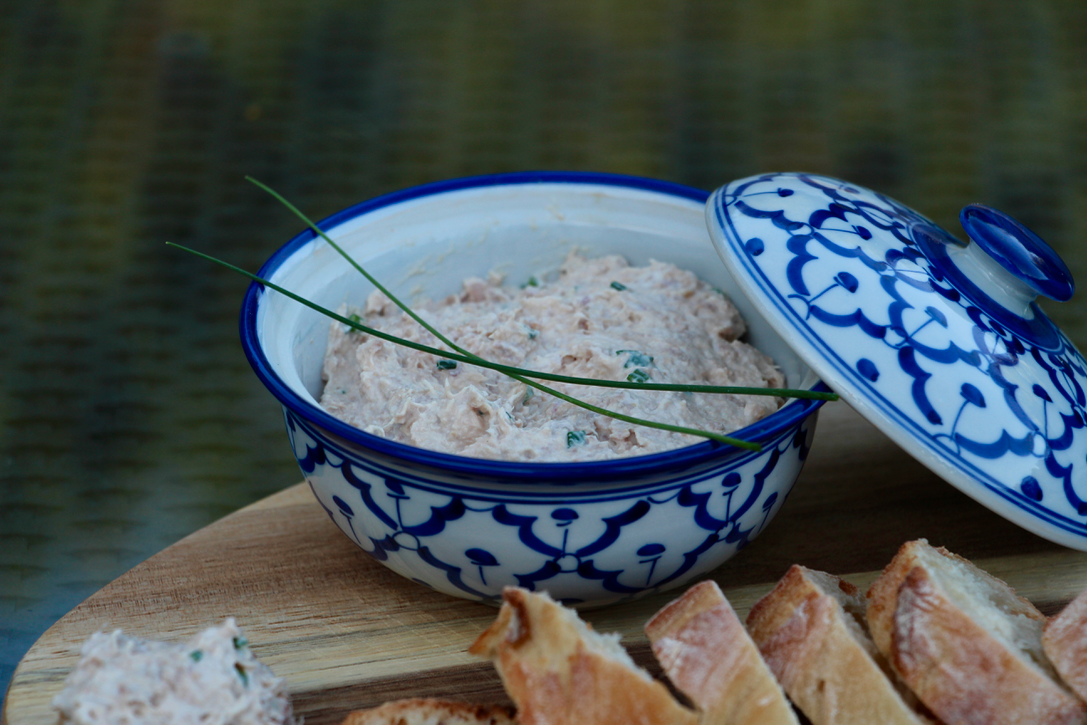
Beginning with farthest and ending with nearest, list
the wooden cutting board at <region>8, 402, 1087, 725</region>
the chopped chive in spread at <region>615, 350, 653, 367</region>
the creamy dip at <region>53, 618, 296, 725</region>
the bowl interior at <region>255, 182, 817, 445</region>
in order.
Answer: the bowl interior at <region>255, 182, 817, 445</region> < the chopped chive in spread at <region>615, 350, 653, 367</region> < the wooden cutting board at <region>8, 402, 1087, 725</region> < the creamy dip at <region>53, 618, 296, 725</region>

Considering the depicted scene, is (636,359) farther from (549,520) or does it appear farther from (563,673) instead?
(563,673)

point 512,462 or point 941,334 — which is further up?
point 941,334

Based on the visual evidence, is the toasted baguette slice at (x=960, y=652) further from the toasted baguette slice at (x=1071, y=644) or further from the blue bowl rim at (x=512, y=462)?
the blue bowl rim at (x=512, y=462)

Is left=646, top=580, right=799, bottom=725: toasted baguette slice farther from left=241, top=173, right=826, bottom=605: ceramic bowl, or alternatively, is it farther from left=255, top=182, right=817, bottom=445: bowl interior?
left=255, top=182, right=817, bottom=445: bowl interior

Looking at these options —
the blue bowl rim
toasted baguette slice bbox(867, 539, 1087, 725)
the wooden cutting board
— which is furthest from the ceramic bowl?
toasted baguette slice bbox(867, 539, 1087, 725)

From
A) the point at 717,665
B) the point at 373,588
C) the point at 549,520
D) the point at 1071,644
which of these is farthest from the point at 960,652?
the point at 373,588

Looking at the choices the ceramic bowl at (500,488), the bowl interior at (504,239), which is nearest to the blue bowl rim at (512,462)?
the ceramic bowl at (500,488)
